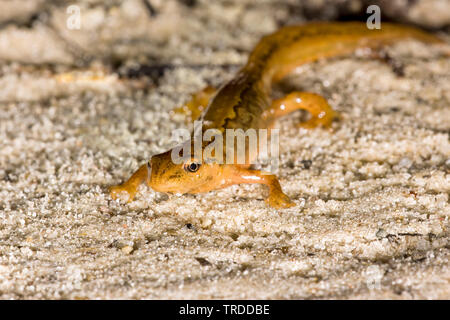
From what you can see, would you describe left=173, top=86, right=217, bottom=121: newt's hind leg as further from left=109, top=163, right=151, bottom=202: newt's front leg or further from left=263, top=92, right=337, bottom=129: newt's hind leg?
left=109, top=163, right=151, bottom=202: newt's front leg

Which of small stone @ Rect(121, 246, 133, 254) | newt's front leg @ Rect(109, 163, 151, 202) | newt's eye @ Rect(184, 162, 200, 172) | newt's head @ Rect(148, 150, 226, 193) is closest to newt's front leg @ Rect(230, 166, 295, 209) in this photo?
newt's head @ Rect(148, 150, 226, 193)

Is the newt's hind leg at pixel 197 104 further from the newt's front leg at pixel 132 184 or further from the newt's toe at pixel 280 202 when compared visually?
the newt's toe at pixel 280 202

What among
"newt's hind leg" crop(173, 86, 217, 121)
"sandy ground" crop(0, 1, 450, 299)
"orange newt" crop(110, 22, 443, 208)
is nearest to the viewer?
"sandy ground" crop(0, 1, 450, 299)

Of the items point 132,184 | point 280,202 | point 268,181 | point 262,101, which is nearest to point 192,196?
point 132,184

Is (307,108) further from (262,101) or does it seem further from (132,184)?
(132,184)

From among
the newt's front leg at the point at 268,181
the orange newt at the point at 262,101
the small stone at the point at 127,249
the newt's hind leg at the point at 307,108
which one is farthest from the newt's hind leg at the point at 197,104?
the small stone at the point at 127,249

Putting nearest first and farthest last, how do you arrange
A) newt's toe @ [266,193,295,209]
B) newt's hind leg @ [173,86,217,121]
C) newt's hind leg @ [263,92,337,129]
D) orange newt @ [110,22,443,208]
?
newt's toe @ [266,193,295,209], orange newt @ [110,22,443,208], newt's hind leg @ [263,92,337,129], newt's hind leg @ [173,86,217,121]
